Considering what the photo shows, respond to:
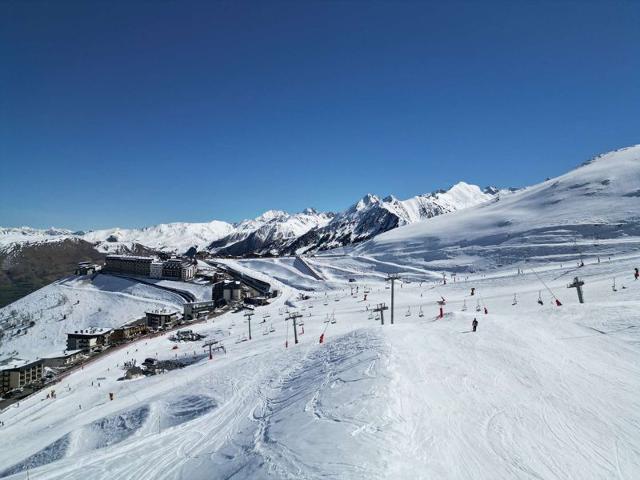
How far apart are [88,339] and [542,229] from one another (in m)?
106

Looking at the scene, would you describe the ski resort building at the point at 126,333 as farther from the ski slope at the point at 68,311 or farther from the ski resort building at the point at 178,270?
the ski resort building at the point at 178,270

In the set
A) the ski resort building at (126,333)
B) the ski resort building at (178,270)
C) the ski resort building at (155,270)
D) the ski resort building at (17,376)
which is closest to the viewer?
the ski resort building at (17,376)

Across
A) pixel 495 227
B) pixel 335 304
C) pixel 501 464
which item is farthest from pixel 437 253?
pixel 501 464

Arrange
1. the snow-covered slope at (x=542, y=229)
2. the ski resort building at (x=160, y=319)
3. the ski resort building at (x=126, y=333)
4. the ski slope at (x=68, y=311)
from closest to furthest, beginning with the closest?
the ski resort building at (x=126, y=333) < the snow-covered slope at (x=542, y=229) < the ski resort building at (x=160, y=319) < the ski slope at (x=68, y=311)

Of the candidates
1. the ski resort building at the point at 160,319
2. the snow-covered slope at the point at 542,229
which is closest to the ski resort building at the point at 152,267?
the ski resort building at the point at 160,319

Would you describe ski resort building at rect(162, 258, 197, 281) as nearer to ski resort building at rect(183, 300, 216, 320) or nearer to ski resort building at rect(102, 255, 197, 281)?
ski resort building at rect(102, 255, 197, 281)

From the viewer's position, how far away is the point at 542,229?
90938 millimetres

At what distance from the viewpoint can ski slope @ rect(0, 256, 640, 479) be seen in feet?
28.8

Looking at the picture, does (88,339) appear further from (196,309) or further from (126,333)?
(196,309)

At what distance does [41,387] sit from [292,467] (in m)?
49.3

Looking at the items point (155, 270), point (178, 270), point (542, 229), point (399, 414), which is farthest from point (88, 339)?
point (542, 229)

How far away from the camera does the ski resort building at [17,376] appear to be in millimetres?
55853

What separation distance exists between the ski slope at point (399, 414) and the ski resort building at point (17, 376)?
1490 inches

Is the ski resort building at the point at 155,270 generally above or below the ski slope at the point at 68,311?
above
